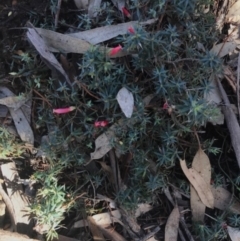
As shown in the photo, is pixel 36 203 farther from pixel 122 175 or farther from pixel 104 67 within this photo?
pixel 104 67

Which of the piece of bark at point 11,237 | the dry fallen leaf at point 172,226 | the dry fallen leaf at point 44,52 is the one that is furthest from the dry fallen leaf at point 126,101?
the piece of bark at point 11,237

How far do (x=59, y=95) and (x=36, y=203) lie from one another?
0.49 m

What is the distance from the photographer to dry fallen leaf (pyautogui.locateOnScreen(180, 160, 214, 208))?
2164 mm

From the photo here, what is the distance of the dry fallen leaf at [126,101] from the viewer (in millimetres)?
1995

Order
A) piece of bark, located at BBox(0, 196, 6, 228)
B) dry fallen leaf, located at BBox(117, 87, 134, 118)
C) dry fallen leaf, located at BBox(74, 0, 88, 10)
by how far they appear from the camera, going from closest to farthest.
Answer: dry fallen leaf, located at BBox(117, 87, 134, 118)
piece of bark, located at BBox(0, 196, 6, 228)
dry fallen leaf, located at BBox(74, 0, 88, 10)

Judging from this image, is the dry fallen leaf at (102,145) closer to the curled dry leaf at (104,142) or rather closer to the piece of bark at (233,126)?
the curled dry leaf at (104,142)

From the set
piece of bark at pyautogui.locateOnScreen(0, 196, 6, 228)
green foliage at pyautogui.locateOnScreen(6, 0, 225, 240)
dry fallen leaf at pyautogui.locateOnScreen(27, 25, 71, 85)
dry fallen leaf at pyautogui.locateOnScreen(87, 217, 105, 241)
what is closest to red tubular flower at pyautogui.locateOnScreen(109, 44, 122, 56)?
green foliage at pyautogui.locateOnScreen(6, 0, 225, 240)

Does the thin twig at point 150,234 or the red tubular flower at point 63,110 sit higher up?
the red tubular flower at point 63,110

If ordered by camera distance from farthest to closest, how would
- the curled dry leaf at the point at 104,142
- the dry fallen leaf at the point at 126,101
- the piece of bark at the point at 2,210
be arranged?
the piece of bark at the point at 2,210 < the curled dry leaf at the point at 104,142 < the dry fallen leaf at the point at 126,101

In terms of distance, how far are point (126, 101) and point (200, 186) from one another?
1.75 feet

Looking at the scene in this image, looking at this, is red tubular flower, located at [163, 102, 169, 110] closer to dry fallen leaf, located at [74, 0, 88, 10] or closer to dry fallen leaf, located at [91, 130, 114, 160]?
dry fallen leaf, located at [91, 130, 114, 160]

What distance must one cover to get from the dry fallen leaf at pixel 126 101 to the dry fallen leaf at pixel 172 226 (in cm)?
53

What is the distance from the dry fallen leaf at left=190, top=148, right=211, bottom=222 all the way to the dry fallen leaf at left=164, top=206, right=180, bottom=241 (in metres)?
0.08

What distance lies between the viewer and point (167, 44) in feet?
6.64
